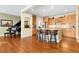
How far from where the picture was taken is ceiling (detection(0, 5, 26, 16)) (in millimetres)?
3021

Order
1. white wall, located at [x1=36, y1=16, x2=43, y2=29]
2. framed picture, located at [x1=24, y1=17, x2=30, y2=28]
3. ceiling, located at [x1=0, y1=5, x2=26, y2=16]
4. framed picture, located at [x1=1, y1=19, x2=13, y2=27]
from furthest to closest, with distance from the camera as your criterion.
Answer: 1. framed picture, located at [x1=24, y1=17, x2=30, y2=28]
2. white wall, located at [x1=36, y1=16, x2=43, y2=29]
3. framed picture, located at [x1=1, y1=19, x2=13, y2=27]
4. ceiling, located at [x1=0, y1=5, x2=26, y2=16]

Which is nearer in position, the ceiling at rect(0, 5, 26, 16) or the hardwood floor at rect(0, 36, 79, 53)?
the ceiling at rect(0, 5, 26, 16)

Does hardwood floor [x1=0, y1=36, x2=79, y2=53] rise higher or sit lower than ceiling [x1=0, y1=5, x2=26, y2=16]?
lower

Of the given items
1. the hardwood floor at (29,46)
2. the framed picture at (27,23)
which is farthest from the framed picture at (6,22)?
the framed picture at (27,23)

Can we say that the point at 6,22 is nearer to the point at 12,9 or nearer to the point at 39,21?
the point at 12,9

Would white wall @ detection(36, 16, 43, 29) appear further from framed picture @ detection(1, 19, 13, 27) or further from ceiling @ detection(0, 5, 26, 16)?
framed picture @ detection(1, 19, 13, 27)

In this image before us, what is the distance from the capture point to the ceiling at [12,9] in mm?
3021

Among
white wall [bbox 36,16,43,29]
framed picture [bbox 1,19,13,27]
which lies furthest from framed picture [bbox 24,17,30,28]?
framed picture [bbox 1,19,13,27]

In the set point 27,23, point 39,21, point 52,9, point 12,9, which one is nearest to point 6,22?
point 12,9

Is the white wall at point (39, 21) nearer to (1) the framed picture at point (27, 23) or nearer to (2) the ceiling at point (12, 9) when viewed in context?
(1) the framed picture at point (27, 23)

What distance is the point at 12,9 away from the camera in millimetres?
3334

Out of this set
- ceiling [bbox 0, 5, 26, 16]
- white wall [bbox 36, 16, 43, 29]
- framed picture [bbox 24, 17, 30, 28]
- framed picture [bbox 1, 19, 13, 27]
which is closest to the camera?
ceiling [bbox 0, 5, 26, 16]
